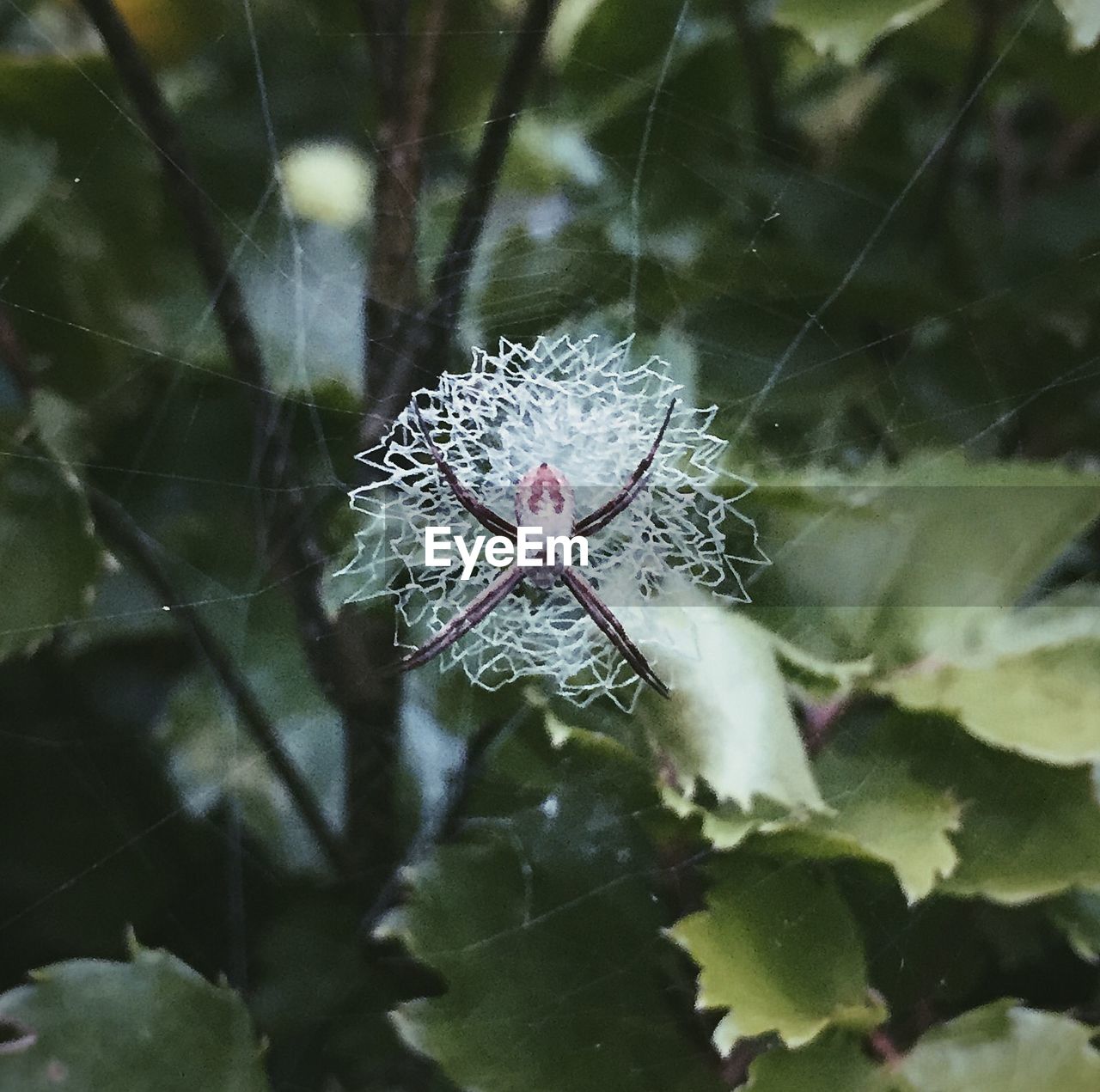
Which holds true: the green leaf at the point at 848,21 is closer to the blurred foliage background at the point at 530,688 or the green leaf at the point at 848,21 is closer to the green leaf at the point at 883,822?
the blurred foliage background at the point at 530,688

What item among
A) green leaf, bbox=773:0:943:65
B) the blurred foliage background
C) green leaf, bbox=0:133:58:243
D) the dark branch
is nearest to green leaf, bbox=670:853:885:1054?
the blurred foliage background

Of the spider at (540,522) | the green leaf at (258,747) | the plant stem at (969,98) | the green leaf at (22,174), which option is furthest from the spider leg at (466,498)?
the plant stem at (969,98)

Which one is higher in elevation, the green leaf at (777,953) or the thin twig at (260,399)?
the thin twig at (260,399)

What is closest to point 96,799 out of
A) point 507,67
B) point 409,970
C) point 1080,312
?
point 409,970

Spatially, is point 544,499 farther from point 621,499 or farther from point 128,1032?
point 128,1032

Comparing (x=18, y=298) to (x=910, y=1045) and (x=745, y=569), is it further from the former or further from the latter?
(x=910, y=1045)

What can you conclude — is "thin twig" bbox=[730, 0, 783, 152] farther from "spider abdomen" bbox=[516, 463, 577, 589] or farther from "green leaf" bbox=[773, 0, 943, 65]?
"spider abdomen" bbox=[516, 463, 577, 589]

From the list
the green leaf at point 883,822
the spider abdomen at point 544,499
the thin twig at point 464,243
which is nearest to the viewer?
the green leaf at point 883,822

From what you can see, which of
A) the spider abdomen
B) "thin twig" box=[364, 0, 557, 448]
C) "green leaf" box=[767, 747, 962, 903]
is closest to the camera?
"green leaf" box=[767, 747, 962, 903]
